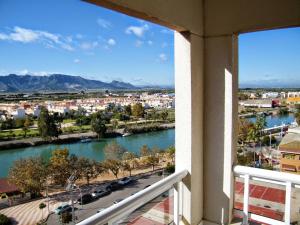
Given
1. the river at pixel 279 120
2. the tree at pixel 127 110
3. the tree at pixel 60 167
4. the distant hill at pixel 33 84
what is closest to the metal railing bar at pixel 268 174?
the river at pixel 279 120

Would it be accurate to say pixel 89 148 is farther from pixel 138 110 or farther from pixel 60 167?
pixel 138 110

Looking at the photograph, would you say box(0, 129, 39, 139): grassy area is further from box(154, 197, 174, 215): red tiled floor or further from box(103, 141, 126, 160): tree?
box(103, 141, 126, 160): tree

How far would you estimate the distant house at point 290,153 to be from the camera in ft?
7.71

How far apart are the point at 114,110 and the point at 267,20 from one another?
4.65 meters

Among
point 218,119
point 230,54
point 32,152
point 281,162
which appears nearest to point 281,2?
point 230,54

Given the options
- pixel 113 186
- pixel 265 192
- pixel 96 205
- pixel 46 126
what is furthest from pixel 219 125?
pixel 113 186

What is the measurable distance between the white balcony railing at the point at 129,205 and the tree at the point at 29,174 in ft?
14.4

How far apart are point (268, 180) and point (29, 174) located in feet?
17.0

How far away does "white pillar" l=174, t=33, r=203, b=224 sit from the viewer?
7.78ft

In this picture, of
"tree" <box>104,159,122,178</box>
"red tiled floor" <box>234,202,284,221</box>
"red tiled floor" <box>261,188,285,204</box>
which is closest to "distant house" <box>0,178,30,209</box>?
"tree" <box>104,159,122,178</box>

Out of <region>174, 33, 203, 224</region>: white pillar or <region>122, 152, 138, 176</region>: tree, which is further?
→ <region>122, 152, 138, 176</region>: tree

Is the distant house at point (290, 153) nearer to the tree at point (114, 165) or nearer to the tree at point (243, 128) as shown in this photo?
the tree at point (243, 128)

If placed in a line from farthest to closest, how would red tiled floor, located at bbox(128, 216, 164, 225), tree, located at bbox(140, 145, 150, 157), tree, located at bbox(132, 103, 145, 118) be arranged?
tree, located at bbox(140, 145, 150, 157) → tree, located at bbox(132, 103, 145, 118) → red tiled floor, located at bbox(128, 216, 164, 225)

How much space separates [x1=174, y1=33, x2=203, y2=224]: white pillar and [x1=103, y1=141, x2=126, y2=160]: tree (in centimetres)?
597
